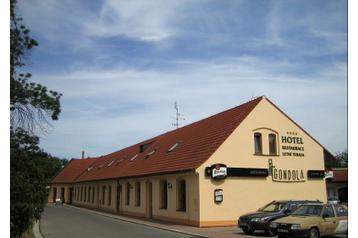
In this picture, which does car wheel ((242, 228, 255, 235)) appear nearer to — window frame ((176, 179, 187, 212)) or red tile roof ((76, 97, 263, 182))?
red tile roof ((76, 97, 263, 182))

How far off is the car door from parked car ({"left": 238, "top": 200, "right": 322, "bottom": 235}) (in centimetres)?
266

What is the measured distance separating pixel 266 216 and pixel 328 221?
11.2 feet

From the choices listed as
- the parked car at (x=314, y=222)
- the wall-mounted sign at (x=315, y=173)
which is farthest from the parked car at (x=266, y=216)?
the wall-mounted sign at (x=315, y=173)

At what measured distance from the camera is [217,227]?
24.2 meters

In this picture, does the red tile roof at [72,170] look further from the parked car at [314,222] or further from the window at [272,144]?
the parked car at [314,222]

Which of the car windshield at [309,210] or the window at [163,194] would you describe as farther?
the window at [163,194]

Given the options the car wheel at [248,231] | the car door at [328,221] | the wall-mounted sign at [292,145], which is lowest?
the car wheel at [248,231]

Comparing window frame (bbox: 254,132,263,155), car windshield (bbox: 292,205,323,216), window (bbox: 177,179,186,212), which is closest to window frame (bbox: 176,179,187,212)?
window (bbox: 177,179,186,212)

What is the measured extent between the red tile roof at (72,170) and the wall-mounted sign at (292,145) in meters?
48.3

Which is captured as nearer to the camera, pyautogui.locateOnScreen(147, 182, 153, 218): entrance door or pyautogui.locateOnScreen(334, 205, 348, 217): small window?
pyautogui.locateOnScreen(334, 205, 348, 217): small window

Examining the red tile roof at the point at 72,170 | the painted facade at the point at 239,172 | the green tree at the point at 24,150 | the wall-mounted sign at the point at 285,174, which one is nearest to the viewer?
the green tree at the point at 24,150

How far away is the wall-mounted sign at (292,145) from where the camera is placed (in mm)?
28312

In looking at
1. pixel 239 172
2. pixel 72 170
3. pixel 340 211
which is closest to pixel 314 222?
pixel 340 211

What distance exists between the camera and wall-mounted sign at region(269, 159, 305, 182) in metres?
27.3
